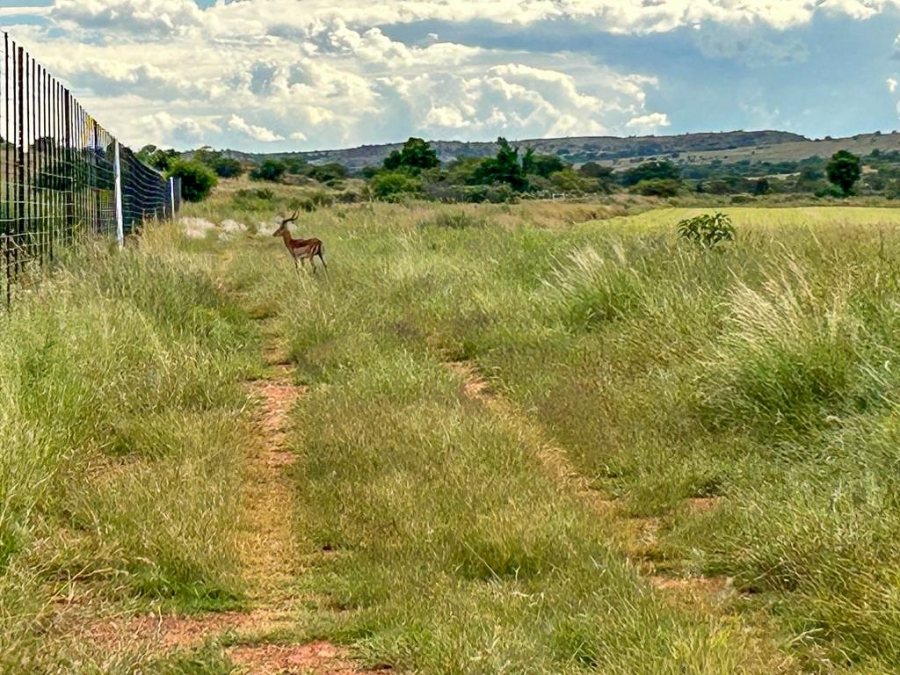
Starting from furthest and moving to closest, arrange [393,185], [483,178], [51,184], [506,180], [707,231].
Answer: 1. [506,180]
2. [483,178]
3. [393,185]
4. [707,231]
5. [51,184]

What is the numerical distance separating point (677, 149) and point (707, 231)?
176854mm

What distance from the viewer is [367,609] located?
13.0ft

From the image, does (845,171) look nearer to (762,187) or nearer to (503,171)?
(762,187)

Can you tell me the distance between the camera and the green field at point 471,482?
3.60 m

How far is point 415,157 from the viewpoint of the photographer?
7650 centimetres

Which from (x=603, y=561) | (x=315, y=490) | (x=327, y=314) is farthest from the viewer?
(x=327, y=314)

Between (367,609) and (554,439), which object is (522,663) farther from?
(554,439)

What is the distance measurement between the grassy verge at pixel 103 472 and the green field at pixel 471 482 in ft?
0.07

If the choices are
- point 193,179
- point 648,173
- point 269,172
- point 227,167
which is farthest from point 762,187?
point 193,179

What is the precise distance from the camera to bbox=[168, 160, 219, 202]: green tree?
160ft

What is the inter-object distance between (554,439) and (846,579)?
2.89 m

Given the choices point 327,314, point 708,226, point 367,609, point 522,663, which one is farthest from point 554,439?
point 708,226

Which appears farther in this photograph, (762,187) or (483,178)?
(762,187)

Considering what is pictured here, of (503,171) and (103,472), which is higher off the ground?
(503,171)
